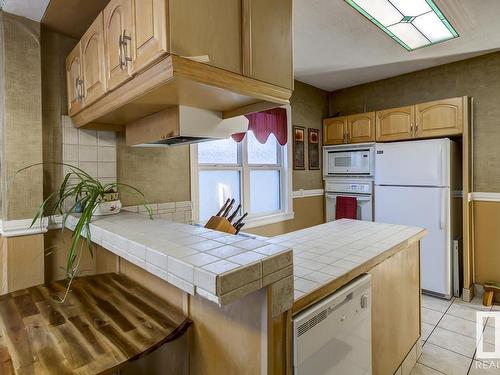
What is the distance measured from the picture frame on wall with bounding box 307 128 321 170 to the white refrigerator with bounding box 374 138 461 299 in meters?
0.95

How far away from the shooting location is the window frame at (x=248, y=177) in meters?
2.52

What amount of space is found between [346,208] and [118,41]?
3.21 metres

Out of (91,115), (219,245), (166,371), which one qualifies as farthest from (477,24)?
(166,371)

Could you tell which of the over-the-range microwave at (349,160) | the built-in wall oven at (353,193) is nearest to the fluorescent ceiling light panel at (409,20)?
the over-the-range microwave at (349,160)

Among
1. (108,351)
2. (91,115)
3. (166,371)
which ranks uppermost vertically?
(91,115)

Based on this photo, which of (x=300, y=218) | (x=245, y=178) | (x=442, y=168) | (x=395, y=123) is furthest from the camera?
(x=300, y=218)

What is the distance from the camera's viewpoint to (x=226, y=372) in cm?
95

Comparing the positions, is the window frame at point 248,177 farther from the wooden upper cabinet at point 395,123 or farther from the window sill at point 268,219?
the wooden upper cabinet at point 395,123

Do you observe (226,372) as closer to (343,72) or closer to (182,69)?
(182,69)

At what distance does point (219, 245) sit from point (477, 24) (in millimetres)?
2797

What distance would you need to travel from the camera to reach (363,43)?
2660mm

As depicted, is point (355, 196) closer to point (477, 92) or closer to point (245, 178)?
point (245, 178)

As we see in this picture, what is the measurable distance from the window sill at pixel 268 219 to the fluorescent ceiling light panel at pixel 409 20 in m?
2.13

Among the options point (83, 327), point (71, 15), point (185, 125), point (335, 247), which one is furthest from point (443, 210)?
point (71, 15)
